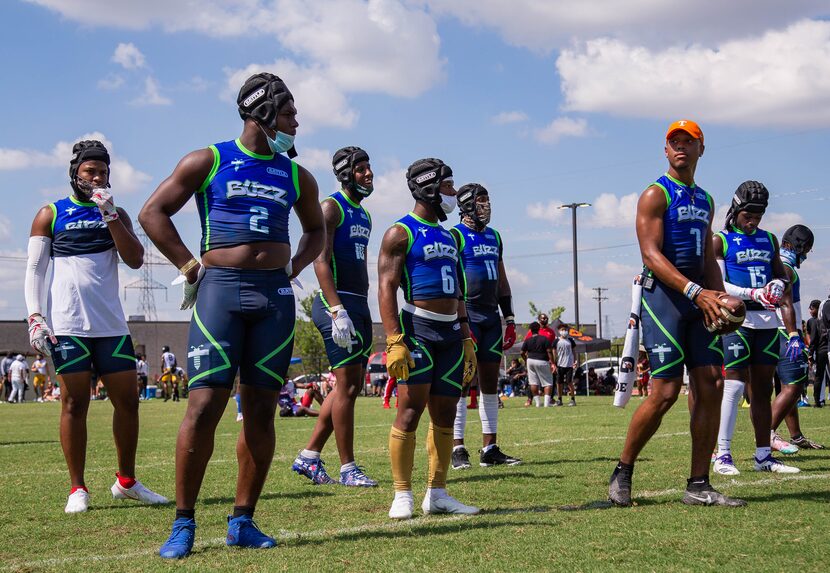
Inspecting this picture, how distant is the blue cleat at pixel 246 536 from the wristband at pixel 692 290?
3.08 m

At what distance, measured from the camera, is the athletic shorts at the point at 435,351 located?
6457 millimetres

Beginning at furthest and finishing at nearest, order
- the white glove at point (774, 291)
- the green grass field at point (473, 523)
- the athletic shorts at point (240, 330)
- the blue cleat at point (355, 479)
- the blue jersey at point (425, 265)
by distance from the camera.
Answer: the blue cleat at point (355, 479) → the white glove at point (774, 291) → the blue jersey at point (425, 265) → the athletic shorts at point (240, 330) → the green grass field at point (473, 523)

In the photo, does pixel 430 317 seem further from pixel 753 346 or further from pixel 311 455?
pixel 753 346

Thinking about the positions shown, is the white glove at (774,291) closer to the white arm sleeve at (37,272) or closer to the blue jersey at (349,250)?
the blue jersey at (349,250)

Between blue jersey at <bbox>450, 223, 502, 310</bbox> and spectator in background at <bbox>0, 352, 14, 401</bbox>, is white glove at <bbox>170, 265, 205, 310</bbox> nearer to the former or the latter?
blue jersey at <bbox>450, 223, 502, 310</bbox>

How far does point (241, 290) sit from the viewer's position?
16.8 ft

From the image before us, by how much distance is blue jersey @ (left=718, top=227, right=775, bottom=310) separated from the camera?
8.64 metres

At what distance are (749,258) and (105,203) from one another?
18.3 feet

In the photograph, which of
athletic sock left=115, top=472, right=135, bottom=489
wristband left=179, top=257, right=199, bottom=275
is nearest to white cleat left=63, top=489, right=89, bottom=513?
athletic sock left=115, top=472, right=135, bottom=489

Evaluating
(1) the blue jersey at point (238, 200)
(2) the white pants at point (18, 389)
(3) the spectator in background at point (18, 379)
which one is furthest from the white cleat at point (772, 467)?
(2) the white pants at point (18, 389)

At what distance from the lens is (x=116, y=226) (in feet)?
21.9

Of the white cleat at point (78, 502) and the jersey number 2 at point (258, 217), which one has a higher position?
the jersey number 2 at point (258, 217)

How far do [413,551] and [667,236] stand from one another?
303 centimetres

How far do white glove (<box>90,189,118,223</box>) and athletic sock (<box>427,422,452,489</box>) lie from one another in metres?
2.64
